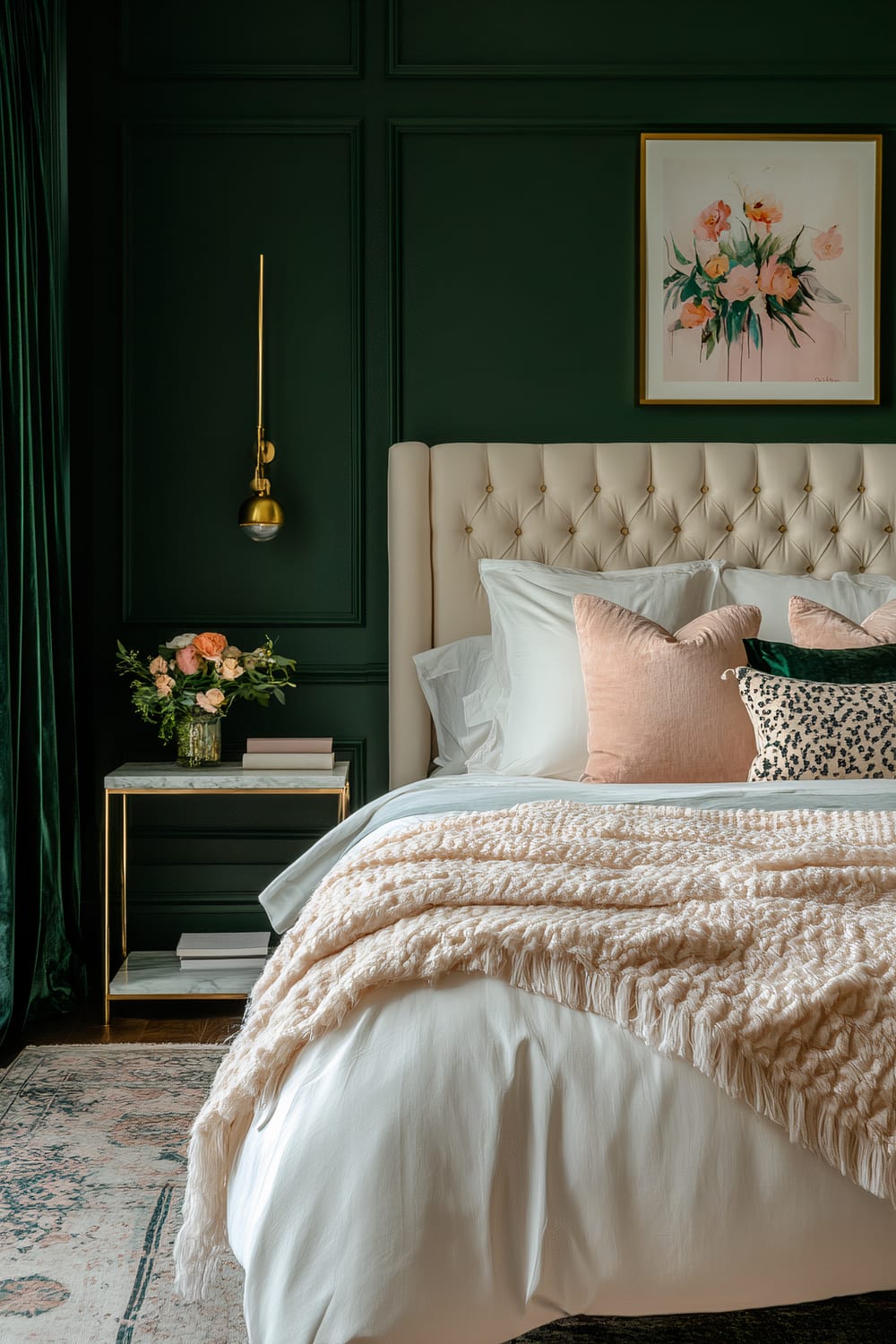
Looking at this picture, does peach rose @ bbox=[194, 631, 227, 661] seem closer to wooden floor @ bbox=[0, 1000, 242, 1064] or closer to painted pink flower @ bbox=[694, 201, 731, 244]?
wooden floor @ bbox=[0, 1000, 242, 1064]

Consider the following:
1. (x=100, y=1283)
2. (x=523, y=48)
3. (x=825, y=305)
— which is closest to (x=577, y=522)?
(x=825, y=305)

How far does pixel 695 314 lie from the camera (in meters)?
3.20

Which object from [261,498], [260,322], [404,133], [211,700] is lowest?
[211,700]

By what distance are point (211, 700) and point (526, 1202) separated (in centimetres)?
199

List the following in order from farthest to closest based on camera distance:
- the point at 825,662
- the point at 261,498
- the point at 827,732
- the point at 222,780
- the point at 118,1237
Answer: the point at 261,498, the point at 222,780, the point at 825,662, the point at 827,732, the point at 118,1237

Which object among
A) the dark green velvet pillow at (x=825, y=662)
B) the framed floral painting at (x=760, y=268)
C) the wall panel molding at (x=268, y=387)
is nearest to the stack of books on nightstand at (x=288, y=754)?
the wall panel molding at (x=268, y=387)

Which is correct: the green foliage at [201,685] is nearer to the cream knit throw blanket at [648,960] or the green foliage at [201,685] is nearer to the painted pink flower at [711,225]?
the cream knit throw blanket at [648,960]

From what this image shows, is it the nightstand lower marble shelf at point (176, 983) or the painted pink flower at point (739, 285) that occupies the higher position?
the painted pink flower at point (739, 285)

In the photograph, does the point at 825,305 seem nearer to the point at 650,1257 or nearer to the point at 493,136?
the point at 493,136

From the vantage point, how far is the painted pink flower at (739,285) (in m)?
3.20

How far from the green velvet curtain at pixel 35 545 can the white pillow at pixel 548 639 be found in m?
1.09

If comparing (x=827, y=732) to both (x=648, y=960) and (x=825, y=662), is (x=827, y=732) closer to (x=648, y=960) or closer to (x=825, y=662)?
(x=825, y=662)

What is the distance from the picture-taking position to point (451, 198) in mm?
3209

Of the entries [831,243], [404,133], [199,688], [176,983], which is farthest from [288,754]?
[831,243]
